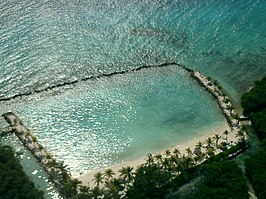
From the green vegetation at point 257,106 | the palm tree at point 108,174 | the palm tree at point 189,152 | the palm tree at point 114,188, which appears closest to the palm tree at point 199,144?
the palm tree at point 189,152

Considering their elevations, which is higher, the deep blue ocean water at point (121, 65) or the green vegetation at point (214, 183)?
the deep blue ocean water at point (121, 65)

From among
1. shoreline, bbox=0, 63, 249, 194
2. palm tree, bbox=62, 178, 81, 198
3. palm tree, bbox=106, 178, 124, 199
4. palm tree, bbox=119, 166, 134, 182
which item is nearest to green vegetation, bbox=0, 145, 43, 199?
palm tree, bbox=62, 178, 81, 198

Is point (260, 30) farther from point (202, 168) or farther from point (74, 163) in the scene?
point (74, 163)

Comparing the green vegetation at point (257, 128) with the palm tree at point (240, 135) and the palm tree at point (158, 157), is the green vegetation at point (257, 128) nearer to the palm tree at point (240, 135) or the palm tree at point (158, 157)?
the palm tree at point (240, 135)

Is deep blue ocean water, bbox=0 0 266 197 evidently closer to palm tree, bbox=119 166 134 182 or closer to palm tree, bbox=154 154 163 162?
palm tree, bbox=154 154 163 162

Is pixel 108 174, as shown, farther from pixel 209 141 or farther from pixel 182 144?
pixel 209 141

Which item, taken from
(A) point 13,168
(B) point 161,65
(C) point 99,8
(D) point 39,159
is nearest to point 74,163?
(D) point 39,159
